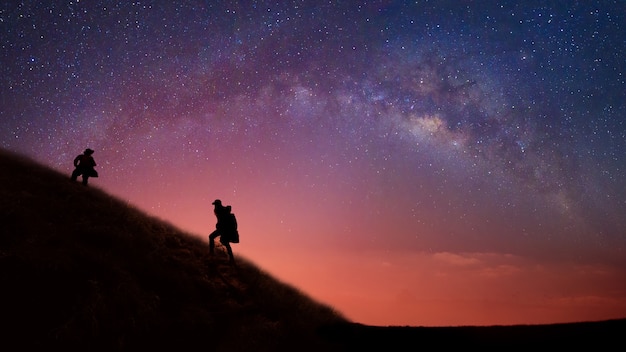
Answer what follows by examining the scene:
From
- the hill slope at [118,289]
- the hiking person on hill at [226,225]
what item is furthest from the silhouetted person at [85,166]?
the hiking person on hill at [226,225]

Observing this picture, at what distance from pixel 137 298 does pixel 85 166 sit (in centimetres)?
1193

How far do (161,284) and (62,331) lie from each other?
11.4ft

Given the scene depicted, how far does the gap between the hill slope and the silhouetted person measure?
2.73 metres

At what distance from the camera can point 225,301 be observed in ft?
39.6

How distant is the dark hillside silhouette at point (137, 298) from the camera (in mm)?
3727

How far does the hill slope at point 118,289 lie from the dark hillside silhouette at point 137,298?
0.09ft

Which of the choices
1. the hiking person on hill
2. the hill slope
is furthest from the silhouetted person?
the hiking person on hill

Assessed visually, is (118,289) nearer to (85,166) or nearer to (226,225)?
(226,225)

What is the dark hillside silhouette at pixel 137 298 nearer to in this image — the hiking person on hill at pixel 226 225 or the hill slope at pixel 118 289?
the hill slope at pixel 118 289

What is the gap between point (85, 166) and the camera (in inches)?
765

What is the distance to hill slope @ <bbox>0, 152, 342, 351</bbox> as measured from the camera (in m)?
8.48

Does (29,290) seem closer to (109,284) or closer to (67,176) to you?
(109,284)

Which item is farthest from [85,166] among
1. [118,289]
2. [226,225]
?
[118,289]

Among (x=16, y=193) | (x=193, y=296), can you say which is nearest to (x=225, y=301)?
(x=193, y=296)
